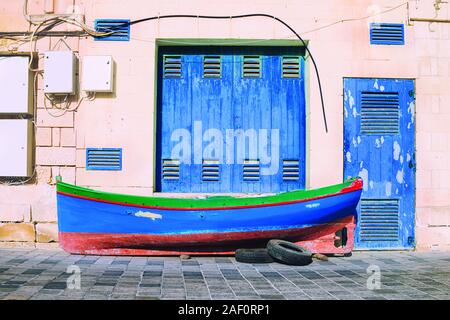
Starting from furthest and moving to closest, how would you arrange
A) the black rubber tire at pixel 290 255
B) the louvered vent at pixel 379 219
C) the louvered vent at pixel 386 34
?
1. the louvered vent at pixel 386 34
2. the louvered vent at pixel 379 219
3. the black rubber tire at pixel 290 255

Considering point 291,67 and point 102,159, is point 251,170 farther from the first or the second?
point 102,159

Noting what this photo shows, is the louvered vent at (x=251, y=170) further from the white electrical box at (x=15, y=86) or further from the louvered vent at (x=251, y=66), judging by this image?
the white electrical box at (x=15, y=86)

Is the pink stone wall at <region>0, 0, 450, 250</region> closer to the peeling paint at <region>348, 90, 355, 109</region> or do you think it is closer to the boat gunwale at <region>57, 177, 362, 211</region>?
the peeling paint at <region>348, 90, 355, 109</region>

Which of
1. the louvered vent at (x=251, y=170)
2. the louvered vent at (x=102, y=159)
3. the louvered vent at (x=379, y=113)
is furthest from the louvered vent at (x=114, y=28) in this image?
the louvered vent at (x=379, y=113)

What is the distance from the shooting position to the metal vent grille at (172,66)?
8.48 metres

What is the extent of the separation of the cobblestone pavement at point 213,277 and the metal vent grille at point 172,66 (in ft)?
11.3

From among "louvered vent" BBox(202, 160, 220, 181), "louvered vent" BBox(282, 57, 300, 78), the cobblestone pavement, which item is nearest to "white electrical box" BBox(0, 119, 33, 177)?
the cobblestone pavement

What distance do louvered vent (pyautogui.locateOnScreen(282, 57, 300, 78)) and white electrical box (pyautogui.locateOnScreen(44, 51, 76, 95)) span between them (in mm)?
Result: 3886

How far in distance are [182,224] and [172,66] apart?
3.15 m

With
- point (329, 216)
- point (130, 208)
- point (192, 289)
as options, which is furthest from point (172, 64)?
point (192, 289)

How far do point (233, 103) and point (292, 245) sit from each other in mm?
2945

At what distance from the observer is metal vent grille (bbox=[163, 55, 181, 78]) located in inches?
334

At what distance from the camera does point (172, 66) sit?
849 centimetres
